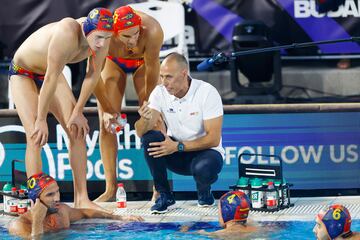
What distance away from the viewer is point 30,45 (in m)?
10.5

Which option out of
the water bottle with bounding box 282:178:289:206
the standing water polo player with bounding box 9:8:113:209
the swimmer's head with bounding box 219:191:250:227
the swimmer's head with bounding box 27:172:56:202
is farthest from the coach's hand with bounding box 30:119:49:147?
the water bottle with bounding box 282:178:289:206

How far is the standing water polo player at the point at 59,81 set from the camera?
33.4ft

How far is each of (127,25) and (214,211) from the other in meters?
1.78

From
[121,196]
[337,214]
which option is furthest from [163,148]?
[337,214]

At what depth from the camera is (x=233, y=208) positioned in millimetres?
9625

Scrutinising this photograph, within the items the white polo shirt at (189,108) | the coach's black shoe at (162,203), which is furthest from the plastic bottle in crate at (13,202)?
the white polo shirt at (189,108)

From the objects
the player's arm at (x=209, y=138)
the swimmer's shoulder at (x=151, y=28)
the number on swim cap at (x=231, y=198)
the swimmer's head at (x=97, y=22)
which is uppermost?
the swimmer's head at (x=97, y=22)

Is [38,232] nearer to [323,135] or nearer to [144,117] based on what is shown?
[144,117]

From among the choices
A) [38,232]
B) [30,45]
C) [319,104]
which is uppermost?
[30,45]

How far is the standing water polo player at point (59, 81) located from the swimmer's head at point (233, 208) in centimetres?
143

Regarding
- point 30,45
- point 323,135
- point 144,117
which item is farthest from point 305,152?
point 30,45

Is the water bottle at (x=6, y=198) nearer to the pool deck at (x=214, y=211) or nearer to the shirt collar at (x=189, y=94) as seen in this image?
the pool deck at (x=214, y=211)

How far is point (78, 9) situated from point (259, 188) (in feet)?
10.8

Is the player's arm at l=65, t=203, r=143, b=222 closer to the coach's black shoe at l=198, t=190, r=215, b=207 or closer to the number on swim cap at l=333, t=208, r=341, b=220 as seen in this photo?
the coach's black shoe at l=198, t=190, r=215, b=207
